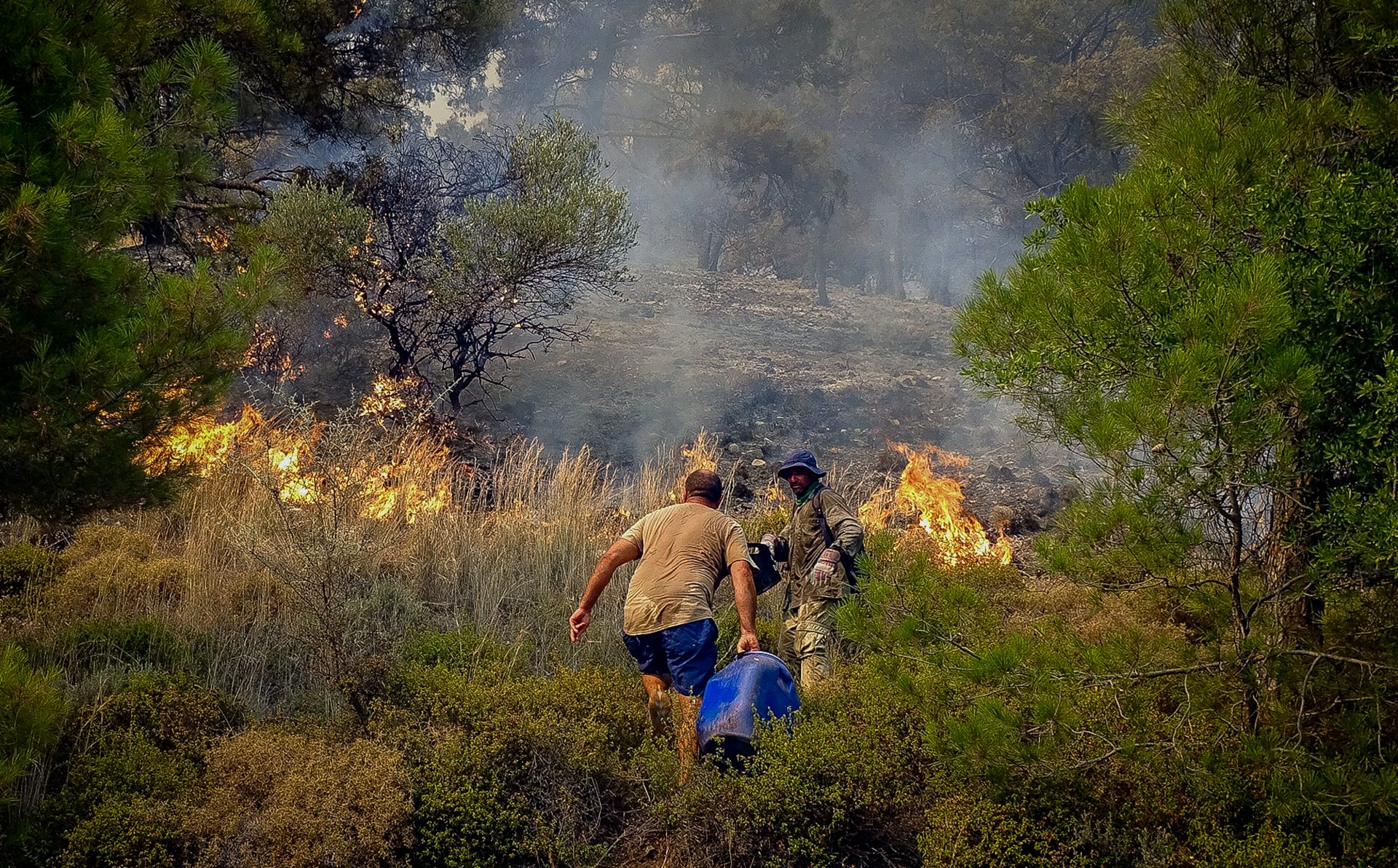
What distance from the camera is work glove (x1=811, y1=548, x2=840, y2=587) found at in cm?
652

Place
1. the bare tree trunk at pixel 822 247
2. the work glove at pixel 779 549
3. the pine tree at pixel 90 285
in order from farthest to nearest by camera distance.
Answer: the bare tree trunk at pixel 822 247, the work glove at pixel 779 549, the pine tree at pixel 90 285

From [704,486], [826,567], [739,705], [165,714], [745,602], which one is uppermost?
[704,486]

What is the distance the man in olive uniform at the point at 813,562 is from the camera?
6770mm

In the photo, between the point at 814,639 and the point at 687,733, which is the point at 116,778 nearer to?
the point at 687,733

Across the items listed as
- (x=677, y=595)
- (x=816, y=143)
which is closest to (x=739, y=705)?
(x=677, y=595)

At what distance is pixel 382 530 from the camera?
896 centimetres

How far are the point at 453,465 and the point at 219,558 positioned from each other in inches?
131

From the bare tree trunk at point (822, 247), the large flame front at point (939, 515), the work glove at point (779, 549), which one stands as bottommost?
the work glove at point (779, 549)

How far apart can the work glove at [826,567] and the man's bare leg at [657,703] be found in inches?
51.4

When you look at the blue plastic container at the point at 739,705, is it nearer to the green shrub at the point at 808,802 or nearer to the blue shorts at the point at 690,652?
the green shrub at the point at 808,802

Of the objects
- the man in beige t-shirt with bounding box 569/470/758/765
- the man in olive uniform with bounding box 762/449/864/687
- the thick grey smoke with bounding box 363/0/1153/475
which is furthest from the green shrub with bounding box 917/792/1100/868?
the thick grey smoke with bounding box 363/0/1153/475

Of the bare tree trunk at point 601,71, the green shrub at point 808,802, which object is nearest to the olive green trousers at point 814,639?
the green shrub at point 808,802

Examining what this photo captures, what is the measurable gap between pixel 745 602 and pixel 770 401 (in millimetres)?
12229

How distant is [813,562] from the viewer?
7.00 m
